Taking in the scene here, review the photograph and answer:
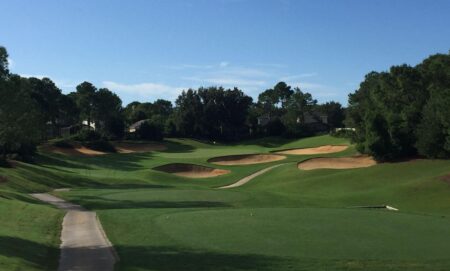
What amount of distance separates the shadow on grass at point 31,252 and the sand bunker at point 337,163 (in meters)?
42.5

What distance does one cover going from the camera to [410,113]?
53.1 m

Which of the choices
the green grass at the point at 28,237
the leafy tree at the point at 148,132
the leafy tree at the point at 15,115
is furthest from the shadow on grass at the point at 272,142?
the green grass at the point at 28,237

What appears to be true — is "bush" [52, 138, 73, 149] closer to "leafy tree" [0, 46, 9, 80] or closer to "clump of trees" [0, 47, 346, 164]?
"clump of trees" [0, 47, 346, 164]

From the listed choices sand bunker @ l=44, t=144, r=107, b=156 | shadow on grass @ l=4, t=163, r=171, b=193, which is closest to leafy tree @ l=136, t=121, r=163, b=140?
sand bunker @ l=44, t=144, r=107, b=156

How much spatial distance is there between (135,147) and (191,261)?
303 feet

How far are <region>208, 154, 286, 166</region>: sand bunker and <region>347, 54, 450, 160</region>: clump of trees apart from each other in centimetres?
1428

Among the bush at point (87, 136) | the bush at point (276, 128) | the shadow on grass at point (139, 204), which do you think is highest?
the bush at point (276, 128)

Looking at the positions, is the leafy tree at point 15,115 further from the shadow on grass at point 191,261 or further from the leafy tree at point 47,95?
the leafy tree at point 47,95

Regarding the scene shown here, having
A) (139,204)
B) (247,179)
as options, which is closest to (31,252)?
(139,204)

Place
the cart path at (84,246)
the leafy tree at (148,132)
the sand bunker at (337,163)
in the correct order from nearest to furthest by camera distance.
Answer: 1. the cart path at (84,246)
2. the sand bunker at (337,163)
3. the leafy tree at (148,132)

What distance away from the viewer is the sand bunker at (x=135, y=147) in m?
103

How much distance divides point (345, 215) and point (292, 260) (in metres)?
10.9

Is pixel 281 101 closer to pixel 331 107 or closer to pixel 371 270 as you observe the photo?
pixel 331 107

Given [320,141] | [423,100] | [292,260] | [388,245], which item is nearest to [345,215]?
[388,245]
